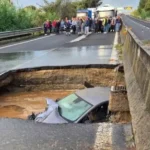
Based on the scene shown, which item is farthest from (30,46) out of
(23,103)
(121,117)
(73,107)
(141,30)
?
(141,30)

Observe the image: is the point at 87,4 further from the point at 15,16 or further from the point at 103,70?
the point at 103,70

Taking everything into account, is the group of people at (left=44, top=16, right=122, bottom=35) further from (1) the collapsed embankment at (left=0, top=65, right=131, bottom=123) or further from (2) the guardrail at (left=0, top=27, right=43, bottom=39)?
(1) the collapsed embankment at (left=0, top=65, right=131, bottom=123)

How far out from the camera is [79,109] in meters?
7.19

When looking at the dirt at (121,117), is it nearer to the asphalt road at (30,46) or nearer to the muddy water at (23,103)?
the muddy water at (23,103)

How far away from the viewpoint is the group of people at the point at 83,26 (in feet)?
123

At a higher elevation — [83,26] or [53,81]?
[53,81]

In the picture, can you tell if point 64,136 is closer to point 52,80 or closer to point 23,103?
point 23,103

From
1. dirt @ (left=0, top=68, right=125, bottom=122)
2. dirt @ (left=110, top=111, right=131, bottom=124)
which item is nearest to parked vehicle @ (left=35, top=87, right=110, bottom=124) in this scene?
dirt @ (left=110, top=111, right=131, bottom=124)

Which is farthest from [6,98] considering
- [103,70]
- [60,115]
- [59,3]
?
[59,3]

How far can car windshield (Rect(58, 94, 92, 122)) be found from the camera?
7029 millimetres

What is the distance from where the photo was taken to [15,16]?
35562 millimetres

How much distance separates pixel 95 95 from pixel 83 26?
30.3 m

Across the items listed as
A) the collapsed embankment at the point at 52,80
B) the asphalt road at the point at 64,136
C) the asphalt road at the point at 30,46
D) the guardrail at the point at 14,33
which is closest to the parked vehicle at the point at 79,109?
the asphalt road at the point at 64,136

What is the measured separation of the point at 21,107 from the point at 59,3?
56.7 metres
